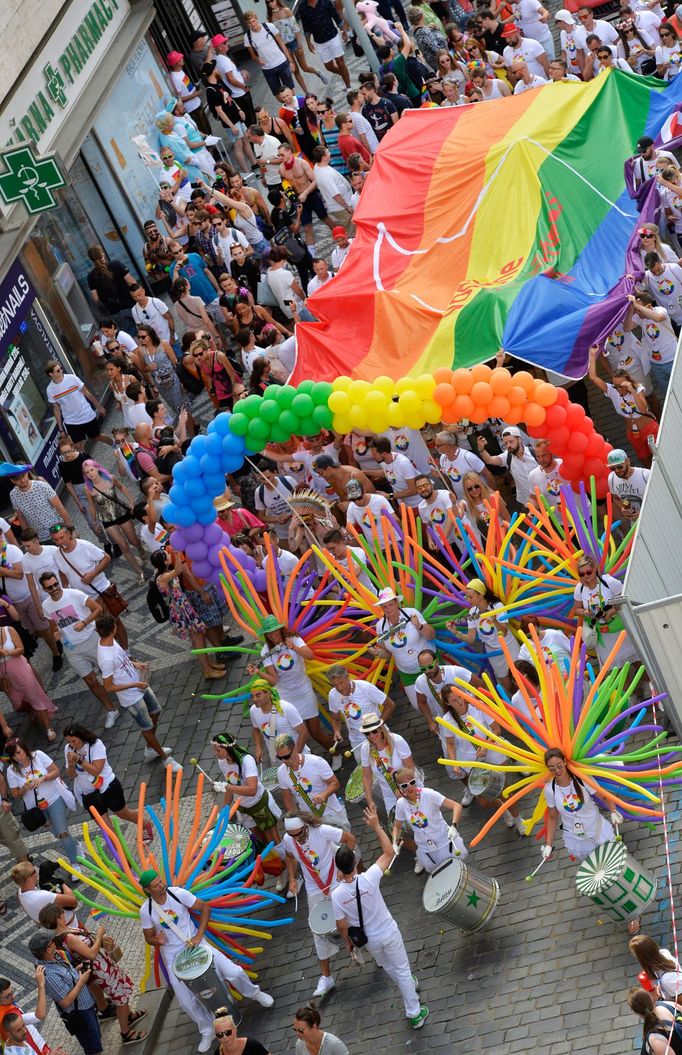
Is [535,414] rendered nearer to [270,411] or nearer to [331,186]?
[270,411]

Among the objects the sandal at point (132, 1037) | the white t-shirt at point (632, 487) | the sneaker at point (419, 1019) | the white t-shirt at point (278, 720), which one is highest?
the white t-shirt at point (632, 487)

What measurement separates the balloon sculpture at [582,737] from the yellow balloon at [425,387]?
11.7 ft

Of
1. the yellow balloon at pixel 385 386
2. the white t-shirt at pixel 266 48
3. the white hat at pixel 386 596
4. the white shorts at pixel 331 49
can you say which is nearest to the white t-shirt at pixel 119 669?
the white hat at pixel 386 596

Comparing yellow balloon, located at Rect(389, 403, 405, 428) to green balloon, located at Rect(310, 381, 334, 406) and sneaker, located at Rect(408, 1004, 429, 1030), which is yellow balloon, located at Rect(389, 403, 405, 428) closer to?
green balloon, located at Rect(310, 381, 334, 406)

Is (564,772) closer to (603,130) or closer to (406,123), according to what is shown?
(603,130)

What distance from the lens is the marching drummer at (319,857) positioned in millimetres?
10906

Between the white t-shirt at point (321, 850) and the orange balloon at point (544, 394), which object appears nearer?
the white t-shirt at point (321, 850)

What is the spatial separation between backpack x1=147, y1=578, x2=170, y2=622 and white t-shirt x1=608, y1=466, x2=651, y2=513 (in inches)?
184

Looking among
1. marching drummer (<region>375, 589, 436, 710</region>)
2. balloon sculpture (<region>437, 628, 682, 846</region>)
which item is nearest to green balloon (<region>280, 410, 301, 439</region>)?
marching drummer (<region>375, 589, 436, 710</region>)

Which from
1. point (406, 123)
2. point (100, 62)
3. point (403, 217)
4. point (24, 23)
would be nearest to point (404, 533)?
point (403, 217)

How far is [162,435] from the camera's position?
15828 millimetres

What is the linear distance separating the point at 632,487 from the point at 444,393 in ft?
6.46

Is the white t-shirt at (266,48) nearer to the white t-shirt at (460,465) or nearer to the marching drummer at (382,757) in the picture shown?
the white t-shirt at (460,465)

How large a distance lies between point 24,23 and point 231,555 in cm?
971
